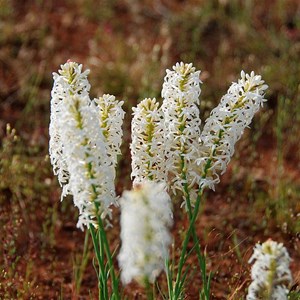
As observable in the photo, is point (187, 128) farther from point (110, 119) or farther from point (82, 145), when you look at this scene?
point (82, 145)

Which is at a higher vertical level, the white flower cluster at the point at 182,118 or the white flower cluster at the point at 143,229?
the white flower cluster at the point at 182,118

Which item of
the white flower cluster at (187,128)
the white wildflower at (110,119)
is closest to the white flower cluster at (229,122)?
the white flower cluster at (187,128)

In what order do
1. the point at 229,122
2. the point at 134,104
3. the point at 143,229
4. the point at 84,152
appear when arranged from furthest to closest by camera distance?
the point at 134,104
the point at 229,122
the point at 84,152
the point at 143,229

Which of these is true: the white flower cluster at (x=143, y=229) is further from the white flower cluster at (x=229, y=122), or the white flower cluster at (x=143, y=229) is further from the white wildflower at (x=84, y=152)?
the white flower cluster at (x=229, y=122)

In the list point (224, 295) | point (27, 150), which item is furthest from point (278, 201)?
point (27, 150)

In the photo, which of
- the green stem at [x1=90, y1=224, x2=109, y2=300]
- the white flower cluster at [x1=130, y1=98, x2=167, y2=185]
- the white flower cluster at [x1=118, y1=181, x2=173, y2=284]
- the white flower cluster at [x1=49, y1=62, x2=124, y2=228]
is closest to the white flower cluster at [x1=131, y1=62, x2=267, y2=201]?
the white flower cluster at [x1=130, y1=98, x2=167, y2=185]

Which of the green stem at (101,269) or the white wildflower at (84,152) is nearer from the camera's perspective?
the white wildflower at (84,152)

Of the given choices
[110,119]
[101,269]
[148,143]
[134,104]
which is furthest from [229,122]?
[134,104]
